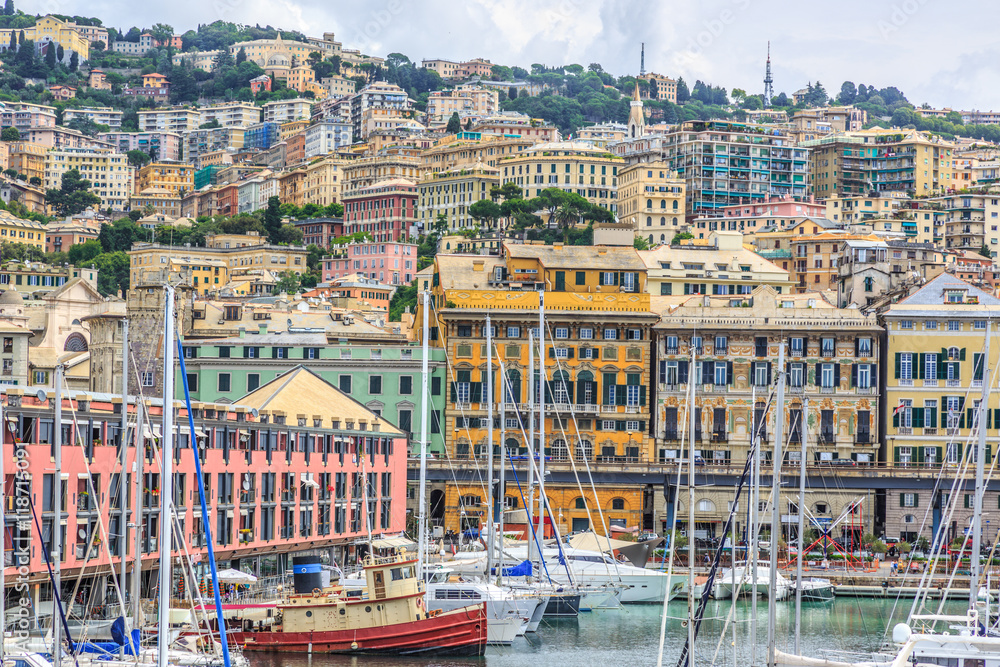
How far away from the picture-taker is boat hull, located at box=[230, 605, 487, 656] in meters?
59.1

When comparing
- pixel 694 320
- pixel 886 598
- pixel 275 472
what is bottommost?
pixel 886 598

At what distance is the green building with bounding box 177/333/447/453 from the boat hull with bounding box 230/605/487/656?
40178 millimetres

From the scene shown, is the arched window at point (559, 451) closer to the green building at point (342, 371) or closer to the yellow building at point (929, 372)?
the green building at point (342, 371)

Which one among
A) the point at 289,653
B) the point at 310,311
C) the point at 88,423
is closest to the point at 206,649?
the point at 289,653

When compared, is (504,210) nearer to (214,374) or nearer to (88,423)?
Answer: (214,374)

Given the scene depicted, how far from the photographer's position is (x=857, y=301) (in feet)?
402

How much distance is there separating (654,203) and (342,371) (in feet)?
313

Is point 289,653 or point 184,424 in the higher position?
point 184,424

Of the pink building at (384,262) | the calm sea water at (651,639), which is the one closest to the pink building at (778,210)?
the pink building at (384,262)

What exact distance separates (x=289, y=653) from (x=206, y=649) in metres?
10.1

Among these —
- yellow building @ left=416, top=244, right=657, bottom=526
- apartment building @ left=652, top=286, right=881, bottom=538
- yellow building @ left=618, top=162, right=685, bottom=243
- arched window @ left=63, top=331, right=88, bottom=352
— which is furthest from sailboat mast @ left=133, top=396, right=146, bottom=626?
yellow building @ left=618, top=162, right=685, bottom=243

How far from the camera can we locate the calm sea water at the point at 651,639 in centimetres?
5903

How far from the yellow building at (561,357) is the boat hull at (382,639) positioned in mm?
39130

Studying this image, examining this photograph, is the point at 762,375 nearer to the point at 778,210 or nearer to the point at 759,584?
the point at 759,584
